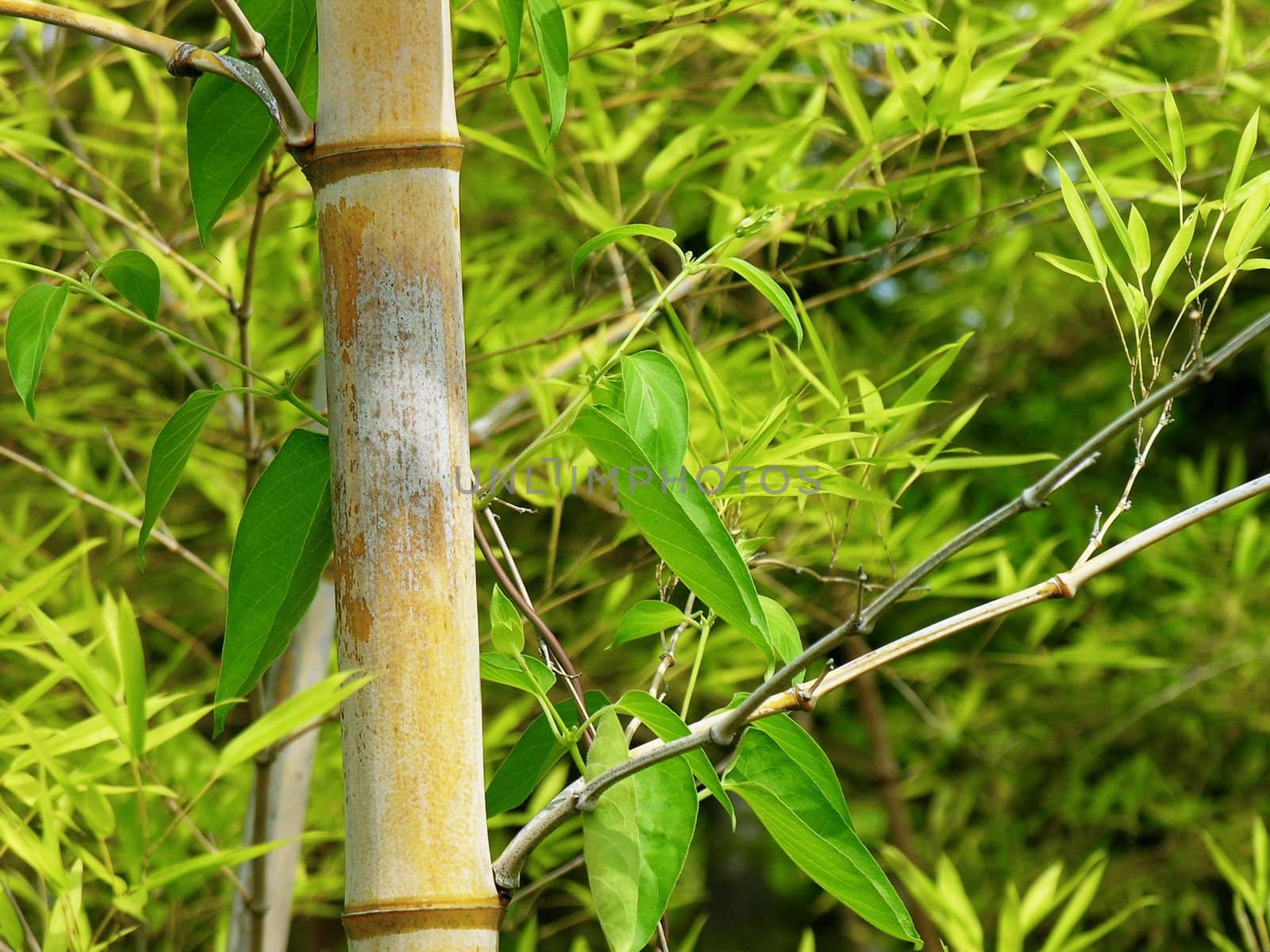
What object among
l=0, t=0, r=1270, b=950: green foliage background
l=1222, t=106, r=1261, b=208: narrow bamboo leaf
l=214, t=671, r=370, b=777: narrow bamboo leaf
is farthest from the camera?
l=0, t=0, r=1270, b=950: green foliage background

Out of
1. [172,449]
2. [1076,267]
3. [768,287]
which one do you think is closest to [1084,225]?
[1076,267]

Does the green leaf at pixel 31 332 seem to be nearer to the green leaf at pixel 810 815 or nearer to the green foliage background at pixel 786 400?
the green foliage background at pixel 786 400

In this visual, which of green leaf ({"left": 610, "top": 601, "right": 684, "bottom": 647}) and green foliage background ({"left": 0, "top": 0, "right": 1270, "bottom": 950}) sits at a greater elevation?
green foliage background ({"left": 0, "top": 0, "right": 1270, "bottom": 950})

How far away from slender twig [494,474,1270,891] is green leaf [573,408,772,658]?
30 mm

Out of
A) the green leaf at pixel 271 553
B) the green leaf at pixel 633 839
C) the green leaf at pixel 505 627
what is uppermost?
the green leaf at pixel 271 553

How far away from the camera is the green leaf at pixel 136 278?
17.1 inches

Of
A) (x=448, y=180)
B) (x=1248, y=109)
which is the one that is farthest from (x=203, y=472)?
(x=1248, y=109)

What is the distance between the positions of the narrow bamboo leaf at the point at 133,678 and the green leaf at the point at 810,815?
0.18m

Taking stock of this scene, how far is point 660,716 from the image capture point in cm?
38

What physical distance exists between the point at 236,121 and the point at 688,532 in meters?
0.25

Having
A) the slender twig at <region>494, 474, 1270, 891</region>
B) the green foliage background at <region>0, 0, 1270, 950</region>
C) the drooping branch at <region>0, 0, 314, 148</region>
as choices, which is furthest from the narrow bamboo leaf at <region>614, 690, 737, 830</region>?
the drooping branch at <region>0, 0, 314, 148</region>

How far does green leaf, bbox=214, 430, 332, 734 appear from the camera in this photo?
16.2 inches

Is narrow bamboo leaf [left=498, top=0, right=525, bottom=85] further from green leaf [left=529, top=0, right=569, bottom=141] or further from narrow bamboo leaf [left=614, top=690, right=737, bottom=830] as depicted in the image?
narrow bamboo leaf [left=614, top=690, right=737, bottom=830]

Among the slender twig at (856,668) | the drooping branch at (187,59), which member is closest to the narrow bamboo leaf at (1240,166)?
the slender twig at (856,668)
